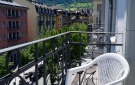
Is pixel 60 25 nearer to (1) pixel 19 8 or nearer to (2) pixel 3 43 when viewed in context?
(1) pixel 19 8

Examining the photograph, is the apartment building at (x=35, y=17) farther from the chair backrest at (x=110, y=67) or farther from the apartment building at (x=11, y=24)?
the chair backrest at (x=110, y=67)

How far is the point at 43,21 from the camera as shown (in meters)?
42.0

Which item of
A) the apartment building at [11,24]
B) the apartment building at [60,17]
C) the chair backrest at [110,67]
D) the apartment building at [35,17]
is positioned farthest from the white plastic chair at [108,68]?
the apartment building at [60,17]

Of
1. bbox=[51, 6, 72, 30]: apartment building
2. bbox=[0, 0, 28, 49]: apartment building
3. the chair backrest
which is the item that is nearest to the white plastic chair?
the chair backrest

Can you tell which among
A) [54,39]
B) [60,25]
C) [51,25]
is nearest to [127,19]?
[54,39]

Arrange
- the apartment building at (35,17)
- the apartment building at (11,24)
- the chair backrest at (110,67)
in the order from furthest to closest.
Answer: the apartment building at (35,17) → the apartment building at (11,24) → the chair backrest at (110,67)

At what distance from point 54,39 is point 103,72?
0.75 m

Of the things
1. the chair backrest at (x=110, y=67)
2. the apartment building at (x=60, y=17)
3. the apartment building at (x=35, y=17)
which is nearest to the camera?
the chair backrest at (x=110, y=67)

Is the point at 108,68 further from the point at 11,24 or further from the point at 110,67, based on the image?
the point at 11,24

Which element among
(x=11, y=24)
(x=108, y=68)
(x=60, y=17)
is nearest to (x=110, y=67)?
(x=108, y=68)

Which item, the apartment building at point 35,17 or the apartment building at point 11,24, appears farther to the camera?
the apartment building at point 35,17

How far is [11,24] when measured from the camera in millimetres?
29719

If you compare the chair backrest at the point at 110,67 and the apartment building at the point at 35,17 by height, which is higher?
the apartment building at the point at 35,17

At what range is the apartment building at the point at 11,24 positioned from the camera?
2733 cm
